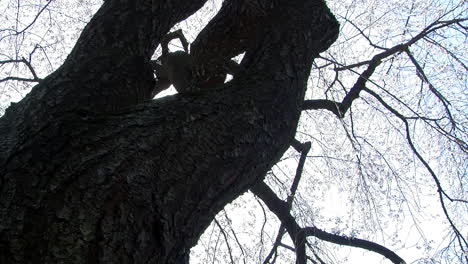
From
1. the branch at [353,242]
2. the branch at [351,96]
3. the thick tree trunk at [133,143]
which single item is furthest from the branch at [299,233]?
the thick tree trunk at [133,143]

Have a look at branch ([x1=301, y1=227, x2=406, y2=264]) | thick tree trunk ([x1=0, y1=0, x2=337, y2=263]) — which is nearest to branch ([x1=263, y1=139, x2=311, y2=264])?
branch ([x1=301, y1=227, x2=406, y2=264])

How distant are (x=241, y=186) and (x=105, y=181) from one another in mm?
484

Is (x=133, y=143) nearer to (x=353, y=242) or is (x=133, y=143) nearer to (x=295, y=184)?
(x=295, y=184)

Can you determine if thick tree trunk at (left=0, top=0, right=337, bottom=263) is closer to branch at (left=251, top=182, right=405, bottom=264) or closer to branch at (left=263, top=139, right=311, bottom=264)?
branch at (left=263, top=139, right=311, bottom=264)

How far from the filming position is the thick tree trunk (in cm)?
102

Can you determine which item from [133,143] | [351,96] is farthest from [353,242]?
[133,143]

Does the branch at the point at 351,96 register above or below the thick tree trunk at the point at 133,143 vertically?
above

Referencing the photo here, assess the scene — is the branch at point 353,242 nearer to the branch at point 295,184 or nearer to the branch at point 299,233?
the branch at point 299,233

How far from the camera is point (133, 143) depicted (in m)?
1.20

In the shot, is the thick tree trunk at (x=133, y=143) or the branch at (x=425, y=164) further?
the branch at (x=425, y=164)

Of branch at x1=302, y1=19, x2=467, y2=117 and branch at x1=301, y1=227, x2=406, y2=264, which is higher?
branch at x1=302, y1=19, x2=467, y2=117

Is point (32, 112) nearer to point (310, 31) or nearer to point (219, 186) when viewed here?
point (219, 186)

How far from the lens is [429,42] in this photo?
3.52m

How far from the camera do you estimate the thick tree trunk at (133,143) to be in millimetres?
1024
